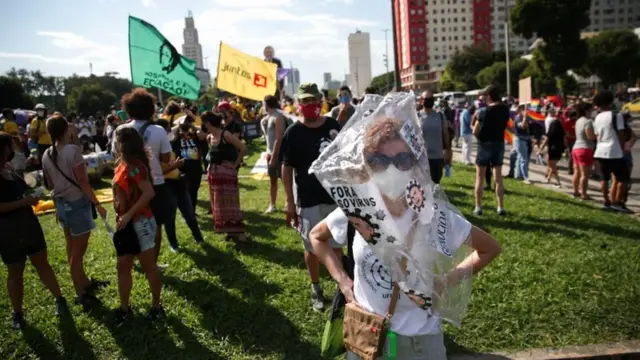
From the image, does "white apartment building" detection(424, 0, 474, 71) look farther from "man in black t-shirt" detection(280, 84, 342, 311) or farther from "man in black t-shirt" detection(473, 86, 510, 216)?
"man in black t-shirt" detection(280, 84, 342, 311)

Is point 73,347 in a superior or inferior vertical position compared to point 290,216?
inferior

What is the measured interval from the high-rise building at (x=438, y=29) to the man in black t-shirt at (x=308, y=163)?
141174 millimetres

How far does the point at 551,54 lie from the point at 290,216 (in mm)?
43553

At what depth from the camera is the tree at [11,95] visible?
141 feet

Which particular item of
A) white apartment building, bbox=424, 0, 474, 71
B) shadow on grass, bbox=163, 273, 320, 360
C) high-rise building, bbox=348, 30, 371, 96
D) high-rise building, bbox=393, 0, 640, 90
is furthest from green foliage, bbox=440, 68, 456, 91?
shadow on grass, bbox=163, 273, 320, 360

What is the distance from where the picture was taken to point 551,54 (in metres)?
41.5

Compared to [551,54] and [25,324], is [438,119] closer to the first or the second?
[25,324]

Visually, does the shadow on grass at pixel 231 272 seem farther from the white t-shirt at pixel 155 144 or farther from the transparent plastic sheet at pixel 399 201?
the transparent plastic sheet at pixel 399 201

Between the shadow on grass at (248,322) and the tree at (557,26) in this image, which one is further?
the tree at (557,26)

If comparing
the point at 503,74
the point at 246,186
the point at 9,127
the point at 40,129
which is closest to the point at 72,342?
the point at 246,186

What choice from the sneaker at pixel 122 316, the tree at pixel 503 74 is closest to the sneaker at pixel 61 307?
the sneaker at pixel 122 316

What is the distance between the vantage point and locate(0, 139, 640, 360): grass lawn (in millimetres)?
3820

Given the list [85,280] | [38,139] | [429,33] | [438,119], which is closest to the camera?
[85,280]

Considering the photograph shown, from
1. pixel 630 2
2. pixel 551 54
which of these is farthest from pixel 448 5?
pixel 551 54
